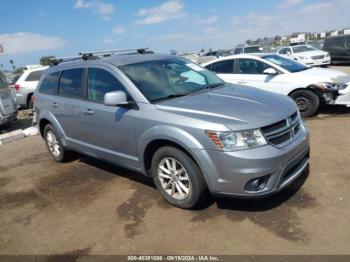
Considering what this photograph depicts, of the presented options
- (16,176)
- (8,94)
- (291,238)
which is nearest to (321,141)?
(291,238)

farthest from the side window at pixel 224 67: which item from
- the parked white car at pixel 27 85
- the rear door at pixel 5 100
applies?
the parked white car at pixel 27 85

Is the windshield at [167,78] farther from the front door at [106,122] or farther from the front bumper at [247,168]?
the front bumper at [247,168]

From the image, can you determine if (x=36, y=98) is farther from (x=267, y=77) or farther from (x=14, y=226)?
(x=267, y=77)

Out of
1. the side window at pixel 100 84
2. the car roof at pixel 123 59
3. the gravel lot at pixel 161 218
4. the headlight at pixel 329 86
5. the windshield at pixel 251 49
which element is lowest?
the gravel lot at pixel 161 218

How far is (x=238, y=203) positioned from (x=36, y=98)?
4413 mm

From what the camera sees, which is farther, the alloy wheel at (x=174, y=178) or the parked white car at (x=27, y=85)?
the parked white car at (x=27, y=85)

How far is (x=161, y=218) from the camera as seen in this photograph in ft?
13.5

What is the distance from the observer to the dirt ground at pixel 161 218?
3498 mm

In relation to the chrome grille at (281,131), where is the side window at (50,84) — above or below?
above

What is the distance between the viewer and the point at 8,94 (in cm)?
1020

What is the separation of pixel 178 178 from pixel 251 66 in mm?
5529

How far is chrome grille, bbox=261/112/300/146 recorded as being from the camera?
369cm

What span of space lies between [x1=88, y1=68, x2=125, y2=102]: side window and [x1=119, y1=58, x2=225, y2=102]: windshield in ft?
0.64

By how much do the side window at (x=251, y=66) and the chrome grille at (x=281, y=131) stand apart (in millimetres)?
4767
